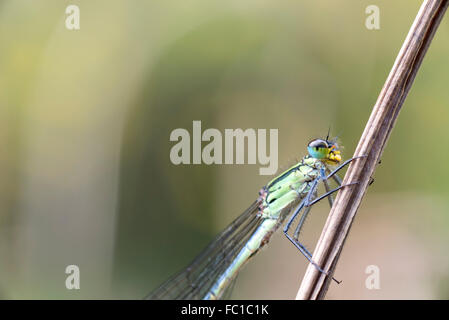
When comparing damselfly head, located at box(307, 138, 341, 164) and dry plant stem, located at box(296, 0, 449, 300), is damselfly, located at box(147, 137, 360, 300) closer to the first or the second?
damselfly head, located at box(307, 138, 341, 164)

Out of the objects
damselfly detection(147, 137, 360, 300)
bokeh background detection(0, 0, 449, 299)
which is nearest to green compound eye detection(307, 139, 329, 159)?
damselfly detection(147, 137, 360, 300)

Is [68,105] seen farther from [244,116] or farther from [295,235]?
[295,235]

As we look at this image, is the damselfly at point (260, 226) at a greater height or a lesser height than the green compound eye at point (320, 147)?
lesser

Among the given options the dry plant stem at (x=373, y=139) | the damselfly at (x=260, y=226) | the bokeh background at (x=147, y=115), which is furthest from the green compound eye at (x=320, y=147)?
the bokeh background at (x=147, y=115)

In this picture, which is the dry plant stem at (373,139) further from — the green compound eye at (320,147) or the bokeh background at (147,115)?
the bokeh background at (147,115)

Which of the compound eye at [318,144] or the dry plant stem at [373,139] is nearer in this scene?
the dry plant stem at [373,139]
